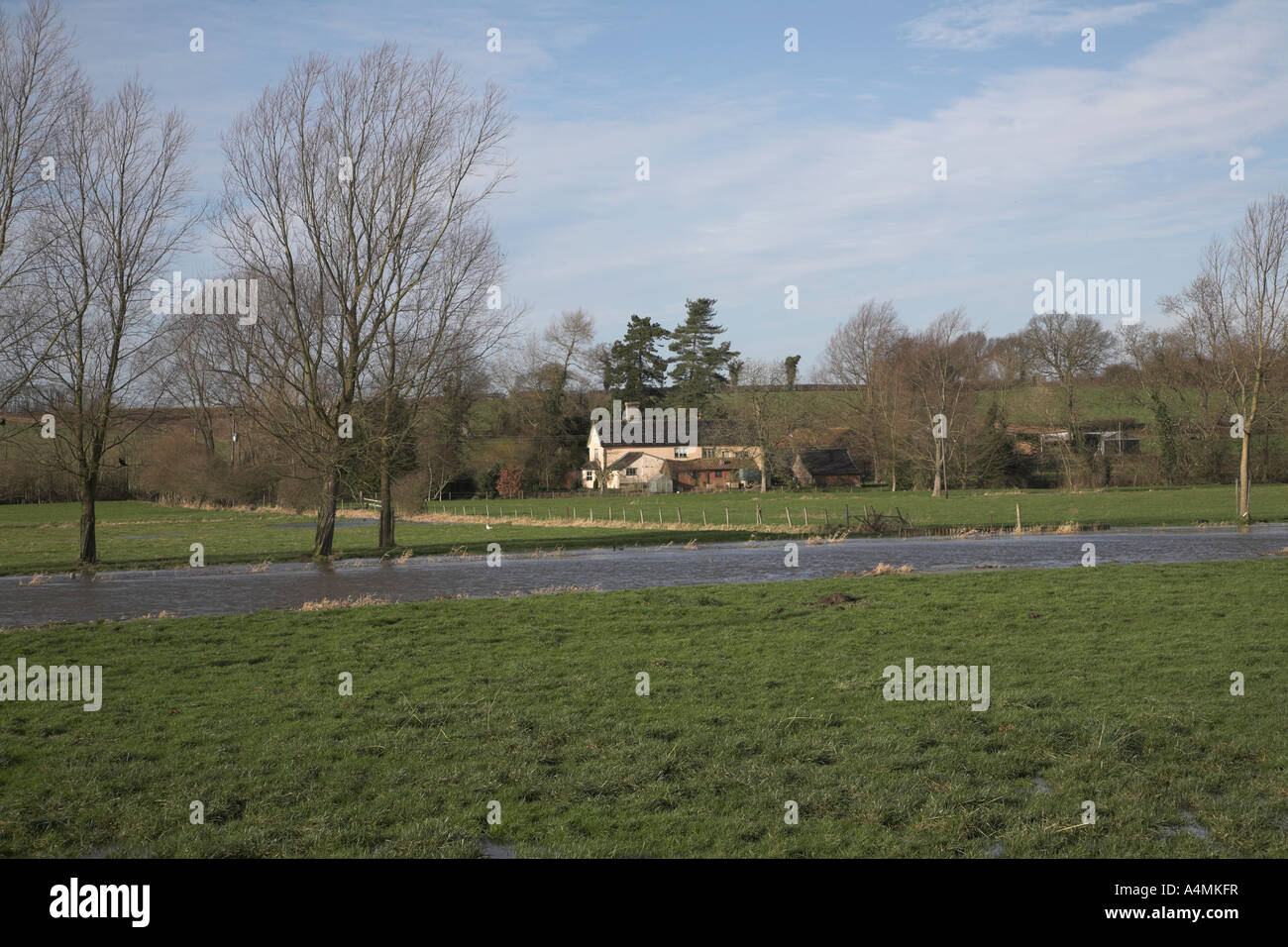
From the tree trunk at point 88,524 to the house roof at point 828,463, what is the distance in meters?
73.0

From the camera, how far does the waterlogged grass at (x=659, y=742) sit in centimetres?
682

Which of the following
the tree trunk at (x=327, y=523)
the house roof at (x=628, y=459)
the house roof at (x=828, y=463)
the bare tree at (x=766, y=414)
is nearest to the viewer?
the tree trunk at (x=327, y=523)

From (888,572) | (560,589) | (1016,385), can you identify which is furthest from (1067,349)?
(560,589)

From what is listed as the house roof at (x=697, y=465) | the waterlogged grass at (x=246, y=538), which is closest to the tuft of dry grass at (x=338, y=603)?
the waterlogged grass at (x=246, y=538)

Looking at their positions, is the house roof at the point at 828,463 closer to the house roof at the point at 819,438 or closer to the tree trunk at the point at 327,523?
the house roof at the point at 819,438

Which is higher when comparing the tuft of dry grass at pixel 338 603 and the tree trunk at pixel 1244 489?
the tree trunk at pixel 1244 489

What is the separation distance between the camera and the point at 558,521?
174ft

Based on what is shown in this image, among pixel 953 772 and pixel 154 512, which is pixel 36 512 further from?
pixel 953 772

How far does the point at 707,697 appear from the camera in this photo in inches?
432

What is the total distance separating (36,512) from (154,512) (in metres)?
9.10

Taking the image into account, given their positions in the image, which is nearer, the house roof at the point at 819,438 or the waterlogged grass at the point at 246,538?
the waterlogged grass at the point at 246,538

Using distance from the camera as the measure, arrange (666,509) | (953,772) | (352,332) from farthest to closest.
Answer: (666,509), (352,332), (953,772)

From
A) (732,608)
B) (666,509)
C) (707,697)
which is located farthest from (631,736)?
(666,509)

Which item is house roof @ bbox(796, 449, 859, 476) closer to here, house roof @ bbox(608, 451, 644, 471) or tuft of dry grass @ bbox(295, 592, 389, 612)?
house roof @ bbox(608, 451, 644, 471)
